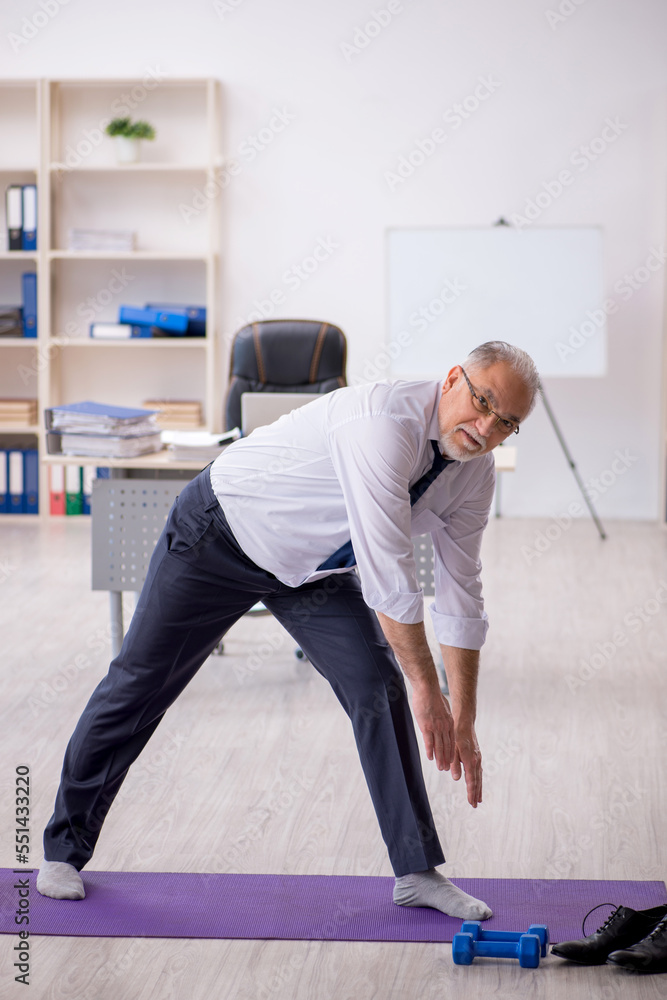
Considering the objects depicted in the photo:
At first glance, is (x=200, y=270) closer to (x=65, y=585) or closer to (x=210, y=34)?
(x=210, y=34)

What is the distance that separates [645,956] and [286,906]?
63 centimetres

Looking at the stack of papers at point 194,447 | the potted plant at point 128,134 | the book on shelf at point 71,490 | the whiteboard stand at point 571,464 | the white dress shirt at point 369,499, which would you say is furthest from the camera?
the book on shelf at point 71,490

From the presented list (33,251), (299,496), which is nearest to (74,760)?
(299,496)

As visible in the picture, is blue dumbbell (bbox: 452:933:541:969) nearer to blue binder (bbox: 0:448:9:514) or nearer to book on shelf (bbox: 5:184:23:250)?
blue binder (bbox: 0:448:9:514)

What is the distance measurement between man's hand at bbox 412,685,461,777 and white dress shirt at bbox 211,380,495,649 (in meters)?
0.12

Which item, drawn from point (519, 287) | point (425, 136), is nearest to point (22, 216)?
point (425, 136)

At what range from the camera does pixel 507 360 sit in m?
1.58

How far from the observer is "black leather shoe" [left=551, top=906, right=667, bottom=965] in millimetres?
1730

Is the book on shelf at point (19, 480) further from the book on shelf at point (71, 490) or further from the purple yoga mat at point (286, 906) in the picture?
the purple yoga mat at point (286, 906)

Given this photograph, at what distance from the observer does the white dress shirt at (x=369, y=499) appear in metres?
1.56

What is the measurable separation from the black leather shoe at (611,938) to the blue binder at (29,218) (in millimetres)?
4951


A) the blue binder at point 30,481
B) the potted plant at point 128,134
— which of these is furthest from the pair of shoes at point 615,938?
the potted plant at point 128,134

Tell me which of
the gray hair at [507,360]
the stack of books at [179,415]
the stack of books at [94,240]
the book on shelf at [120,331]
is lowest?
the stack of books at [179,415]

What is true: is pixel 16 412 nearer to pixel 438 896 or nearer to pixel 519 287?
pixel 519 287
